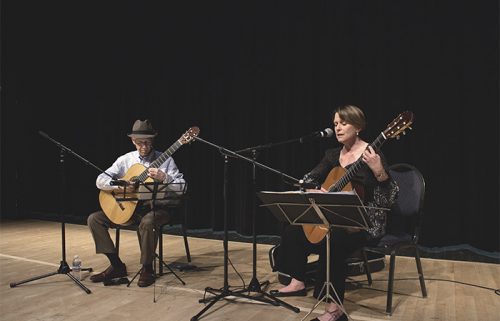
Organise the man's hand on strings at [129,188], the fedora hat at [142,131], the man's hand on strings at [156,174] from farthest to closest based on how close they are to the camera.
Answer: the fedora hat at [142,131], the man's hand on strings at [156,174], the man's hand on strings at [129,188]

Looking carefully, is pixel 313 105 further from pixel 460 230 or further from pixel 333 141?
pixel 460 230

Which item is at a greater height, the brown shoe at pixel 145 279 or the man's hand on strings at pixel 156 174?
the man's hand on strings at pixel 156 174

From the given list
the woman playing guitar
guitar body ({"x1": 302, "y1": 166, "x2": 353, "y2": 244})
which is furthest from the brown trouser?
guitar body ({"x1": 302, "y1": 166, "x2": 353, "y2": 244})

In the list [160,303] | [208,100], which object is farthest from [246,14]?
[160,303]

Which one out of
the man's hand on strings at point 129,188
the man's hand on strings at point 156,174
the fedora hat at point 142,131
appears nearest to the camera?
the man's hand on strings at point 129,188

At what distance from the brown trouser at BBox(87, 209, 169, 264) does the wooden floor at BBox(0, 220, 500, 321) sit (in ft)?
0.84

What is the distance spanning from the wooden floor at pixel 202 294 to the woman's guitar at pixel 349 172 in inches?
18.1

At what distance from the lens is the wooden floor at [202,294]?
3.07 m

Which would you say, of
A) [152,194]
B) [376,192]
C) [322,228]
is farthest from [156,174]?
[376,192]

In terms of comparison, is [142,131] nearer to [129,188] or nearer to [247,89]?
[129,188]

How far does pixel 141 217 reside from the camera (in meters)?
3.91

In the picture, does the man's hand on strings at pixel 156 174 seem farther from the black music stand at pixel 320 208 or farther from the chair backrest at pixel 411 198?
the chair backrest at pixel 411 198

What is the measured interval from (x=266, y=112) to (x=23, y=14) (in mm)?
4395

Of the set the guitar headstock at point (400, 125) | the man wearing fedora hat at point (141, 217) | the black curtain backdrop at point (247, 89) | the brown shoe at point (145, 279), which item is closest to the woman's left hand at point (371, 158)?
the guitar headstock at point (400, 125)
